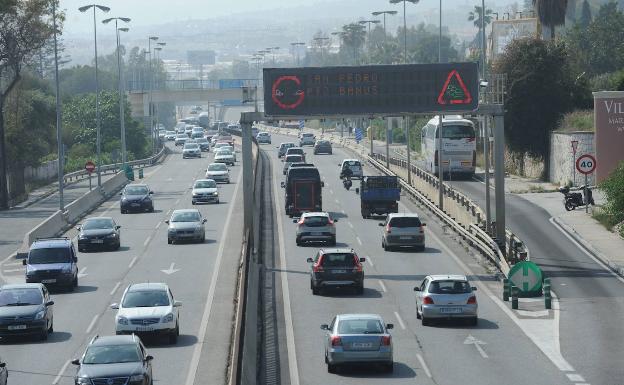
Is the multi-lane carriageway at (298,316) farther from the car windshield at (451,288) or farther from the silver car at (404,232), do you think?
the car windshield at (451,288)

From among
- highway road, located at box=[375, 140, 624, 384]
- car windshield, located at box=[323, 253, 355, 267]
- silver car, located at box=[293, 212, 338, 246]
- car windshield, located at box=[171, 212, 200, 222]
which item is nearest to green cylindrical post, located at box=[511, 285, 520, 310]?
highway road, located at box=[375, 140, 624, 384]

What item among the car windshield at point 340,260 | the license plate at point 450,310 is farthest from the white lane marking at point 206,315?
the license plate at point 450,310

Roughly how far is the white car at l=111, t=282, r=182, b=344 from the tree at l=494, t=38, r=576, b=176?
56.9 m

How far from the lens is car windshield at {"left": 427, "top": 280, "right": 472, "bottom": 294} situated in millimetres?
36281

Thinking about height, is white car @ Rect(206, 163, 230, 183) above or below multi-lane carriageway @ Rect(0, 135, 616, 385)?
above

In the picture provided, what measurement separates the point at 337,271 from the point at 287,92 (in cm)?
994

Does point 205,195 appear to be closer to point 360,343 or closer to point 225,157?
point 225,157

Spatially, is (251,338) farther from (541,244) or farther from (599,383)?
(541,244)

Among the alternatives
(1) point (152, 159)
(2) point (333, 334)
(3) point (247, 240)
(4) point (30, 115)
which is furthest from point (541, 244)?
(1) point (152, 159)

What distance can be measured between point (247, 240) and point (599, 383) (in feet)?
64.4

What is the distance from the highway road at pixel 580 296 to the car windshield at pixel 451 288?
275 cm

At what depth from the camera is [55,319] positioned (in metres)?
38.5

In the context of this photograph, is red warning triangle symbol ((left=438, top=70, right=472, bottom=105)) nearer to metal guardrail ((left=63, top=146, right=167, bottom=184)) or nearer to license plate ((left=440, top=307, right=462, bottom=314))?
license plate ((left=440, top=307, right=462, bottom=314))

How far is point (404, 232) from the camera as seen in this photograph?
53906 mm
